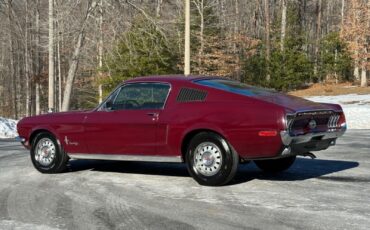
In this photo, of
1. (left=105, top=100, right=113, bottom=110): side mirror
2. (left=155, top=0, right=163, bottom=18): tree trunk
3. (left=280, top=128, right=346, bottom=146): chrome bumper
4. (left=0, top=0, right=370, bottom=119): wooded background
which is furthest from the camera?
(left=155, top=0, right=163, bottom=18): tree trunk

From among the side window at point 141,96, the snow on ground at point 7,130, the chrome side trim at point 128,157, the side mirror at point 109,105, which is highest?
the side window at point 141,96

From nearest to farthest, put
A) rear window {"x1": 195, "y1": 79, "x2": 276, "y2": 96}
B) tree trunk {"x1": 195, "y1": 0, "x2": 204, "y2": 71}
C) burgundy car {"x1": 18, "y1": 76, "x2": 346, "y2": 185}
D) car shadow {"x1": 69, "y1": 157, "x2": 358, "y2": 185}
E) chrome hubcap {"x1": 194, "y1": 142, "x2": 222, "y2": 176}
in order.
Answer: burgundy car {"x1": 18, "y1": 76, "x2": 346, "y2": 185}
chrome hubcap {"x1": 194, "y1": 142, "x2": 222, "y2": 176}
rear window {"x1": 195, "y1": 79, "x2": 276, "y2": 96}
car shadow {"x1": 69, "y1": 157, "x2": 358, "y2": 185}
tree trunk {"x1": 195, "y1": 0, "x2": 204, "y2": 71}

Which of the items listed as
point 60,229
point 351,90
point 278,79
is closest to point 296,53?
point 278,79

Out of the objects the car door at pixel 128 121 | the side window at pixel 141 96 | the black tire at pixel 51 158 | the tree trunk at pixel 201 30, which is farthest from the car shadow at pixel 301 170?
the tree trunk at pixel 201 30

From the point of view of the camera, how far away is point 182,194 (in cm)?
706

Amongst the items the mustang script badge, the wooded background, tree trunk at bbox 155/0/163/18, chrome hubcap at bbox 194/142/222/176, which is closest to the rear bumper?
the mustang script badge

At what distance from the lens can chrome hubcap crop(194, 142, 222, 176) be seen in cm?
739

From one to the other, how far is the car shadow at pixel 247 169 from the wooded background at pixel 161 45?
1466cm

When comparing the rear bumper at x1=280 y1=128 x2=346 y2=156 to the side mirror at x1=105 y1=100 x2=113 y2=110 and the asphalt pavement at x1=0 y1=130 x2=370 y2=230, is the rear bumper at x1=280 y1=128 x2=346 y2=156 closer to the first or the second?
the asphalt pavement at x1=0 y1=130 x2=370 y2=230

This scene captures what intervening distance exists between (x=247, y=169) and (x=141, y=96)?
2.17 m

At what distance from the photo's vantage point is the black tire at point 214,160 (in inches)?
287

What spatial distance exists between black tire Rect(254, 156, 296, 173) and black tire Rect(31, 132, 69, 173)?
10.1ft

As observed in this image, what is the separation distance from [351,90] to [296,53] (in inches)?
231

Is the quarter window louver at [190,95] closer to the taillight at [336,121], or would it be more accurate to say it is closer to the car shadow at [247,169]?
the car shadow at [247,169]
